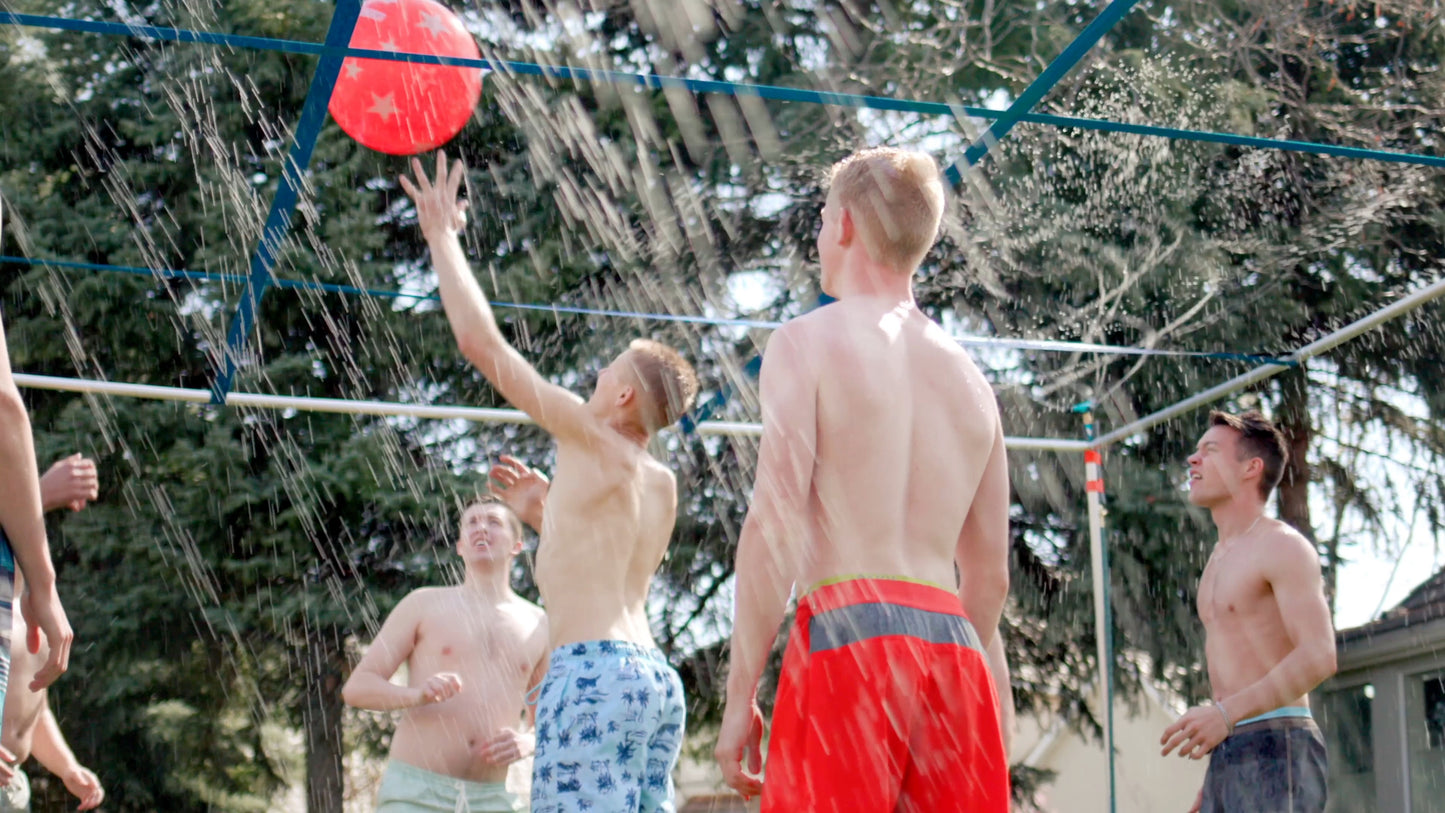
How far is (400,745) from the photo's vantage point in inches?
188

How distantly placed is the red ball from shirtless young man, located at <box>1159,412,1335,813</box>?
8.98 feet

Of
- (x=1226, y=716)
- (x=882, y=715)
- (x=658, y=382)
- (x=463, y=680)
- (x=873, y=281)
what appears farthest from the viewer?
(x=463, y=680)

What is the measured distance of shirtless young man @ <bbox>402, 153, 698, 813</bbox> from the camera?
334 centimetres

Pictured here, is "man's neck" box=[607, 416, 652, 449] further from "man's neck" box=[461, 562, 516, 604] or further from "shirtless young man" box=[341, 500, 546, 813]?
"man's neck" box=[461, 562, 516, 604]

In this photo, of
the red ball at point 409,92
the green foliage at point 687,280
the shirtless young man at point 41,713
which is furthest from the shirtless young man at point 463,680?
the green foliage at point 687,280

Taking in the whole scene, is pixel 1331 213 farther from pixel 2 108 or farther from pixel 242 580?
pixel 2 108

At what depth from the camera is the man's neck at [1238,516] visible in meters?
4.81

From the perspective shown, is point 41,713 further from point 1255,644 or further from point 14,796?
point 1255,644

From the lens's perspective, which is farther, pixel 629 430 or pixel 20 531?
pixel 629 430

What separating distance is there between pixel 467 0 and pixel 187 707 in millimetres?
5871

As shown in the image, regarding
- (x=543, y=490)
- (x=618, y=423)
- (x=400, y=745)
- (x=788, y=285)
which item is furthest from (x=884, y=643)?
(x=788, y=285)

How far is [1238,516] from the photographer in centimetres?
484

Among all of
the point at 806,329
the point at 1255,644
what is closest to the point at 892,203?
the point at 806,329

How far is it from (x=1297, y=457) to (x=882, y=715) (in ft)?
31.3
